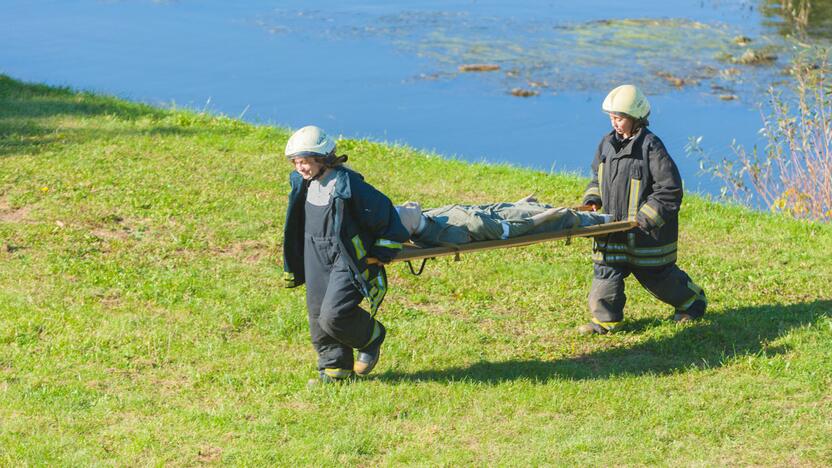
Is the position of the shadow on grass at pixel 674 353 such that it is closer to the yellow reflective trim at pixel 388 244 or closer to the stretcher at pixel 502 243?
the stretcher at pixel 502 243

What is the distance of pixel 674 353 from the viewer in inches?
293

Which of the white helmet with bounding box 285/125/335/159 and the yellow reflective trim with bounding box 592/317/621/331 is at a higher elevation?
the white helmet with bounding box 285/125/335/159

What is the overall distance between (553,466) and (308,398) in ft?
5.33

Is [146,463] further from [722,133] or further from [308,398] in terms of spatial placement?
[722,133]

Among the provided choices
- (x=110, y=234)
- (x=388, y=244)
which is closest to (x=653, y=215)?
(x=388, y=244)

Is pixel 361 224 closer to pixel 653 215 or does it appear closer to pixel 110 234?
pixel 653 215

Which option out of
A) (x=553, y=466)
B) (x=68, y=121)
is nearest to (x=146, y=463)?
(x=553, y=466)

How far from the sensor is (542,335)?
25.6 feet

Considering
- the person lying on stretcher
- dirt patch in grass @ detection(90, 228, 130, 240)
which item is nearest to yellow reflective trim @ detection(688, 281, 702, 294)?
the person lying on stretcher

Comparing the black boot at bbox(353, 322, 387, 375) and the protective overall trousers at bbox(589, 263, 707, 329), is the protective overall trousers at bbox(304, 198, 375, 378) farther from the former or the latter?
the protective overall trousers at bbox(589, 263, 707, 329)

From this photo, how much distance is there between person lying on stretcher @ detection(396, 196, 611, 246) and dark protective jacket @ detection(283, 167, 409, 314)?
264 mm

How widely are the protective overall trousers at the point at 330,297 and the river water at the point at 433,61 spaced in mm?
6614

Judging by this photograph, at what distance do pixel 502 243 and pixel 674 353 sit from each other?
160cm

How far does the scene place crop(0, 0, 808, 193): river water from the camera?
16516 millimetres
